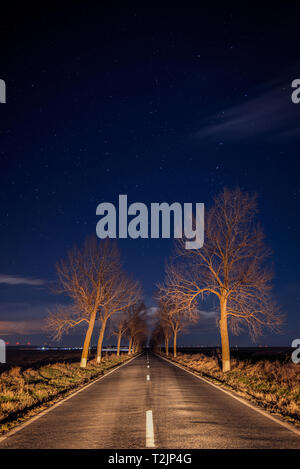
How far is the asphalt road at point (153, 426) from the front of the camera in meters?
6.22

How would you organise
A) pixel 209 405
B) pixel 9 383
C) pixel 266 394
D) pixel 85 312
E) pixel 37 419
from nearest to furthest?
1. pixel 37 419
2. pixel 209 405
3. pixel 266 394
4. pixel 9 383
5. pixel 85 312

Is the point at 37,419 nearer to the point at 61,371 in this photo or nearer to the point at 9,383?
the point at 9,383

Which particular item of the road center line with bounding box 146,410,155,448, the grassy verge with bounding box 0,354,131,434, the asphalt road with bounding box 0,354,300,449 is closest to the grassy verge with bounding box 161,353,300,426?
the asphalt road with bounding box 0,354,300,449

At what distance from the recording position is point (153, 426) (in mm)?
7375

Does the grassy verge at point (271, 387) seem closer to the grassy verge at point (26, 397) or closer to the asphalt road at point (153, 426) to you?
the asphalt road at point (153, 426)

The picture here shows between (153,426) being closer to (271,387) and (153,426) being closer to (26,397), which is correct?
(26,397)

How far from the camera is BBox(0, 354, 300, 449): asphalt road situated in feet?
20.4

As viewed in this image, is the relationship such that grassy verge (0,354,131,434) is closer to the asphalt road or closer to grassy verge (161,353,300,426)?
the asphalt road

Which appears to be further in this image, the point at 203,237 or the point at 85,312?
the point at 85,312

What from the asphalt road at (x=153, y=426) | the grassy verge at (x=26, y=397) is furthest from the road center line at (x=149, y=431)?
the grassy verge at (x=26, y=397)

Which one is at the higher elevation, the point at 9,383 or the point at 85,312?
the point at 85,312

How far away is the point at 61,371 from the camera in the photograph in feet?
68.4
